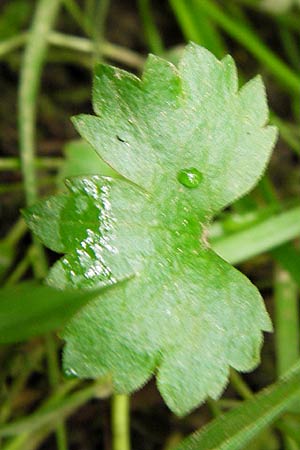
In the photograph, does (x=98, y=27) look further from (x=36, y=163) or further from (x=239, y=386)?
(x=239, y=386)

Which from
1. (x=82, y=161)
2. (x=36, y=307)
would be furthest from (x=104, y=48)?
(x=36, y=307)

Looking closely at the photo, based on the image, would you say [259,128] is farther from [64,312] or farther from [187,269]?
[64,312]

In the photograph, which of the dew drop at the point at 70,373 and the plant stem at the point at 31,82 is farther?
the plant stem at the point at 31,82

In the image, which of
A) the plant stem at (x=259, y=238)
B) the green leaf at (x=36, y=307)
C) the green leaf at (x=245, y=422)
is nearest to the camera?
the green leaf at (x=245, y=422)

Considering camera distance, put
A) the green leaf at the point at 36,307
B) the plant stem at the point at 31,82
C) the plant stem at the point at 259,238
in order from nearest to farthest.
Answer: the green leaf at the point at 36,307 < the plant stem at the point at 259,238 < the plant stem at the point at 31,82

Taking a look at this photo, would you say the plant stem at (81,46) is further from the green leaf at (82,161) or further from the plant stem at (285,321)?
the plant stem at (285,321)

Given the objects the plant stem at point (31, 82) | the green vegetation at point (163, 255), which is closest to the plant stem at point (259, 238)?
the green vegetation at point (163, 255)

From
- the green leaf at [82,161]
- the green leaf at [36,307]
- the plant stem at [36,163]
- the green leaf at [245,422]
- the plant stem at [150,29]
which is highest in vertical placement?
the plant stem at [150,29]
